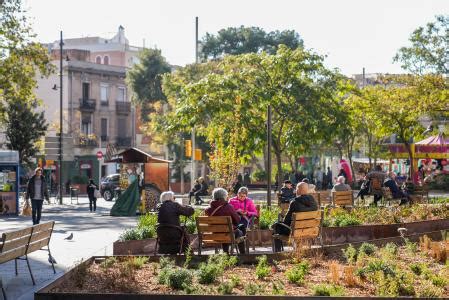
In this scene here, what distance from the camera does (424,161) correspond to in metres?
66.1

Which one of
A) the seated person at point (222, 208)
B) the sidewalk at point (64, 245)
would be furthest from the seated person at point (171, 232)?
the sidewalk at point (64, 245)

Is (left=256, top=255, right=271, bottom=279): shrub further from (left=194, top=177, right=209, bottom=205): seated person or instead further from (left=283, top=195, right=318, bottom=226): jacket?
(left=194, top=177, right=209, bottom=205): seated person

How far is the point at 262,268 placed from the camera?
12891 mm

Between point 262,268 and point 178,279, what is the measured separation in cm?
141

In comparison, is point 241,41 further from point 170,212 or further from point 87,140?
point 170,212

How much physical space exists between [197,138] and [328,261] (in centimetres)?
5678

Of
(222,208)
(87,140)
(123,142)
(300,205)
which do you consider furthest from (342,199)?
(123,142)

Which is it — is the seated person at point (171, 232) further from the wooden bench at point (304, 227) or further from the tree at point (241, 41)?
the tree at point (241, 41)

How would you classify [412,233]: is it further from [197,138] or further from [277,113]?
[197,138]

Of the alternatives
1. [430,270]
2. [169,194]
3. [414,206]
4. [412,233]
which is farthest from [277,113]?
[430,270]

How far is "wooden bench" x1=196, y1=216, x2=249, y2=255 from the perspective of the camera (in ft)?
51.1

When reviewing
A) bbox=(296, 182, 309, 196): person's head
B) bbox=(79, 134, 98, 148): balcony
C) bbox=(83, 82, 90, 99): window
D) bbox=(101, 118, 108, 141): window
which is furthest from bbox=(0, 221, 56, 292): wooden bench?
bbox=(101, 118, 108, 141): window

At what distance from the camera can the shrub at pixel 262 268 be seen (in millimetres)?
12625

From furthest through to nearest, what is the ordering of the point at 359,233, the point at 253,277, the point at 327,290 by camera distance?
the point at 359,233 < the point at 253,277 < the point at 327,290
